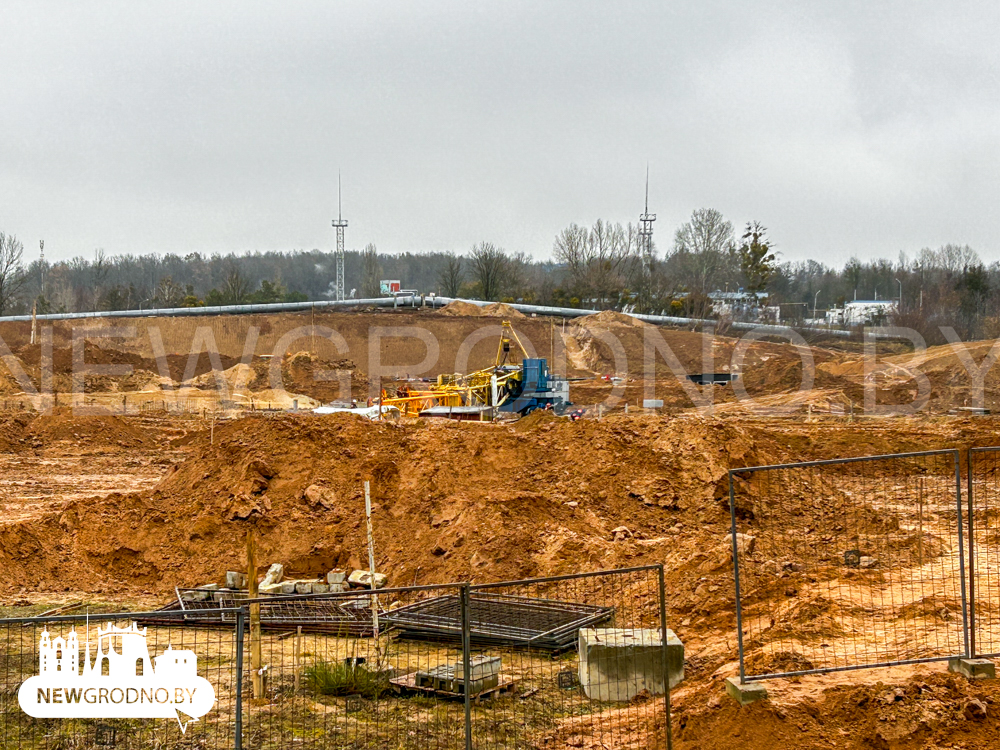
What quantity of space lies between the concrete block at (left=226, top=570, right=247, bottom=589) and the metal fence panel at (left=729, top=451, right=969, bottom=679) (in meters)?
6.62

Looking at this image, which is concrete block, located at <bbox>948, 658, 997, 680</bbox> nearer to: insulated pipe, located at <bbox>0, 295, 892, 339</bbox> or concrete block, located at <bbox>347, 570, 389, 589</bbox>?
concrete block, located at <bbox>347, 570, 389, 589</bbox>

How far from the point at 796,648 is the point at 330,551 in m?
7.56

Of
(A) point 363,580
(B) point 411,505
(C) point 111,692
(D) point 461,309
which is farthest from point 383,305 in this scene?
(C) point 111,692

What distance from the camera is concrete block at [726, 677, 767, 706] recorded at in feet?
22.3

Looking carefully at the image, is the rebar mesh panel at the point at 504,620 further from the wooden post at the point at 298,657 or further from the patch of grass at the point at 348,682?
the patch of grass at the point at 348,682

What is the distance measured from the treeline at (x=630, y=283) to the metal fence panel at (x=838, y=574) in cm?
→ 4474

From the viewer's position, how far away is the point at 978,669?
6.94 meters

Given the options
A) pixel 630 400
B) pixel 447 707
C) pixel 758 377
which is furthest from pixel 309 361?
pixel 447 707

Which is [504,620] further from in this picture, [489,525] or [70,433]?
[70,433]

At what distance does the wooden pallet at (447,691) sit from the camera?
830 centimetres

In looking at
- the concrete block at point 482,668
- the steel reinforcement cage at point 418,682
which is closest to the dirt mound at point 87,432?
the steel reinforcement cage at point 418,682

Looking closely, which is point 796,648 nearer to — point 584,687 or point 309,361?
point 584,687

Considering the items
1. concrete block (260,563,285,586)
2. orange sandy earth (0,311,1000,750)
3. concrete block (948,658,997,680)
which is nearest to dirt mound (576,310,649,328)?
orange sandy earth (0,311,1000,750)

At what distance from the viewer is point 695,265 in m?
90.4
